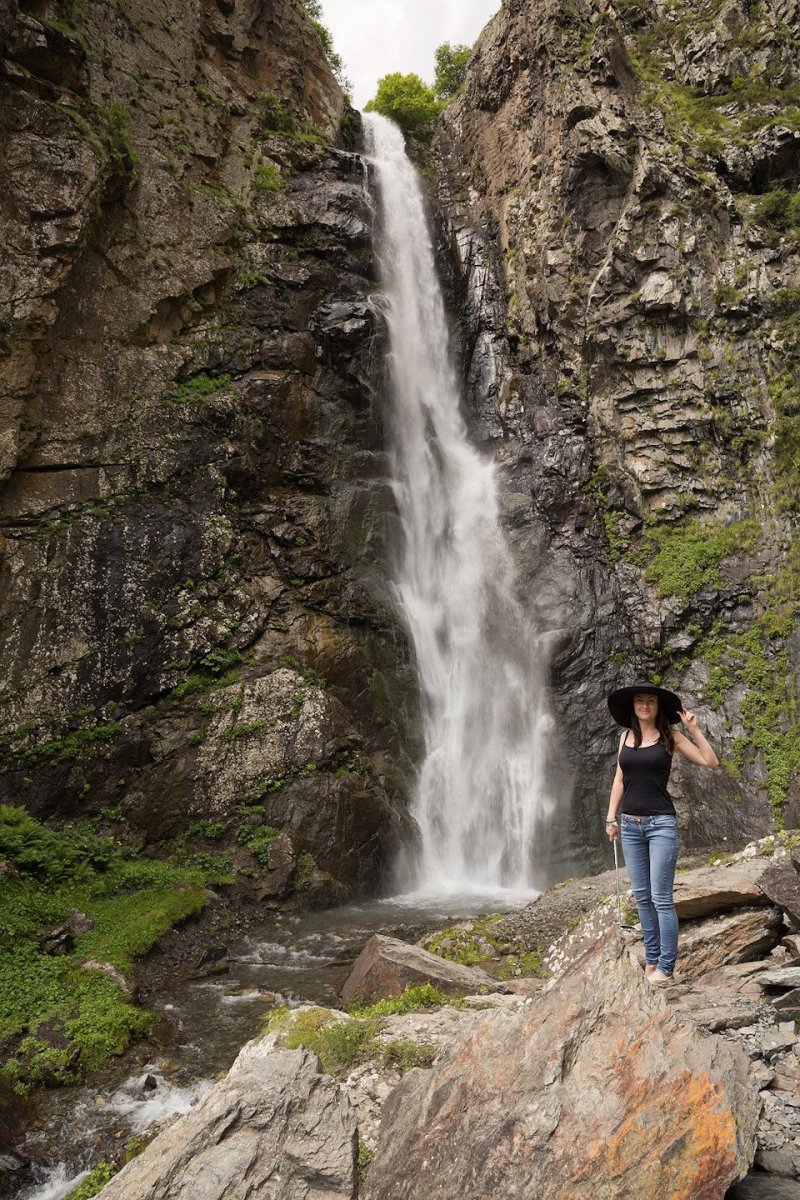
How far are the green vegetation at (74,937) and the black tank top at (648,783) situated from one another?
598cm

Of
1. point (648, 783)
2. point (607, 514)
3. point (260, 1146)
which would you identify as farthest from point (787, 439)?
point (260, 1146)

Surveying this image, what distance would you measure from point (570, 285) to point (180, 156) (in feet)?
34.8

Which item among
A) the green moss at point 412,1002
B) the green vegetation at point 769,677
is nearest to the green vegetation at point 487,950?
the green moss at point 412,1002

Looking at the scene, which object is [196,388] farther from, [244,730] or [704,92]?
[704,92]

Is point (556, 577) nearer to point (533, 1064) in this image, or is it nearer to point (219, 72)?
point (533, 1064)

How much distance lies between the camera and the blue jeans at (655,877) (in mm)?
4594

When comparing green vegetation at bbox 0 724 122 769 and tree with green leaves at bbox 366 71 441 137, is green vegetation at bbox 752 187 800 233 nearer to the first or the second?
tree with green leaves at bbox 366 71 441 137

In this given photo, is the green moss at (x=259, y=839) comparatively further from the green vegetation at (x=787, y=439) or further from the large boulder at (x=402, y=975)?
the green vegetation at (x=787, y=439)

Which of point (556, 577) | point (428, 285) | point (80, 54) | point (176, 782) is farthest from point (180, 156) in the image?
point (176, 782)

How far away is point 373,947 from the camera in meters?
7.85

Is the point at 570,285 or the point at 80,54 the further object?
the point at 570,285

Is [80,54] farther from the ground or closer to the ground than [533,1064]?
farther from the ground

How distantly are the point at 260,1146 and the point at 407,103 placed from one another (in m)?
35.5

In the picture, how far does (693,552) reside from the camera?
16984 mm
